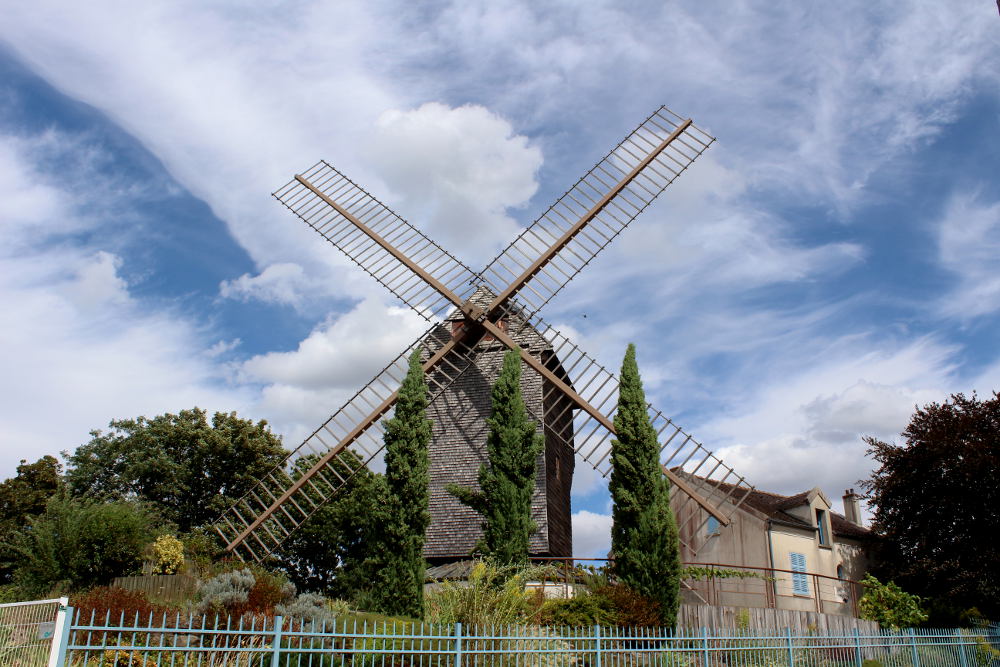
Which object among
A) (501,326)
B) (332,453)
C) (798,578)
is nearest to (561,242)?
(501,326)

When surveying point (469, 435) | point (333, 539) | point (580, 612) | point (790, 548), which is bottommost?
point (580, 612)

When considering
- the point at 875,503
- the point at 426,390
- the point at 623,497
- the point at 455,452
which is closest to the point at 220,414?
the point at 455,452

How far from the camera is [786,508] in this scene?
25984 millimetres

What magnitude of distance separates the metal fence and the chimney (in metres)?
27.4

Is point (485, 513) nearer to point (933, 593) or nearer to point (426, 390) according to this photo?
point (426, 390)

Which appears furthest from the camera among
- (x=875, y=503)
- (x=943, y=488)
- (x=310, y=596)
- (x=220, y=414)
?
(x=220, y=414)

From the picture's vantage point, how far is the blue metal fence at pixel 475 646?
25.9 feet

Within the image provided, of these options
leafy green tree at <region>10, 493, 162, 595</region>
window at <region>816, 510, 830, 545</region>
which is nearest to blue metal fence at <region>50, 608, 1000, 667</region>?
leafy green tree at <region>10, 493, 162, 595</region>

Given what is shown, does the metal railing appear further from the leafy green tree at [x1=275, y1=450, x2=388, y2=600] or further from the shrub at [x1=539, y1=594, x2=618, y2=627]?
the leafy green tree at [x1=275, y1=450, x2=388, y2=600]

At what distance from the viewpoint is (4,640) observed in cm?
971

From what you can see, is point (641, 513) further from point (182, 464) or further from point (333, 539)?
point (182, 464)

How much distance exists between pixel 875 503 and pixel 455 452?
13778 millimetres

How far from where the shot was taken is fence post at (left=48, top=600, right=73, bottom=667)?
21.9 ft

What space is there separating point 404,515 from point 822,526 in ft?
52.1
